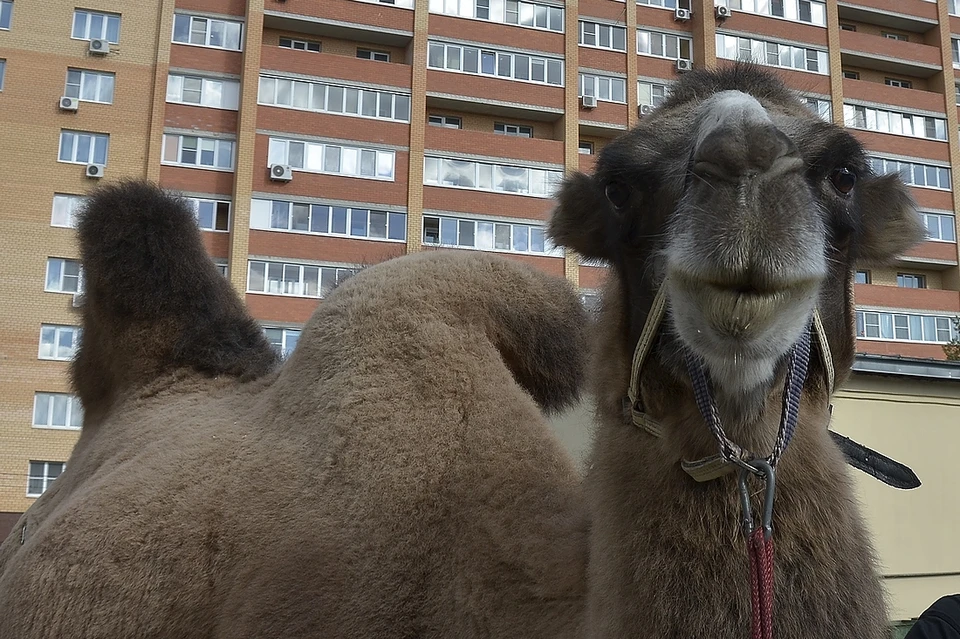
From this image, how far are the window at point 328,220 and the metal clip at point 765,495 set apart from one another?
31.1m

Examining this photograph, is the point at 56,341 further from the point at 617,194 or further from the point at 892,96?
the point at 892,96

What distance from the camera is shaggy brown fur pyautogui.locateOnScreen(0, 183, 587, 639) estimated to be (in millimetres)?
2768

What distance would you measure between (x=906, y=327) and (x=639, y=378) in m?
42.0

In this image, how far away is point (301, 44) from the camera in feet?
117

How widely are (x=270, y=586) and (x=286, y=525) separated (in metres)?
0.22

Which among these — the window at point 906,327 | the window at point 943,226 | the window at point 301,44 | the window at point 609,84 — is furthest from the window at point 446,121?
the window at point 943,226

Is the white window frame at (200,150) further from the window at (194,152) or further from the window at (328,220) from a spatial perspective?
the window at (328,220)

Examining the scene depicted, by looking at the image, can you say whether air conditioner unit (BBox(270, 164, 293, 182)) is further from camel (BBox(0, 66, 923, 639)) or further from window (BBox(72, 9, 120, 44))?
camel (BBox(0, 66, 923, 639))

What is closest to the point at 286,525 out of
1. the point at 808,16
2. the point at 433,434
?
the point at 433,434

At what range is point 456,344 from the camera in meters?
3.39

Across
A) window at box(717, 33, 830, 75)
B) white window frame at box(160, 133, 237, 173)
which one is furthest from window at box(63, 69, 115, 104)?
window at box(717, 33, 830, 75)

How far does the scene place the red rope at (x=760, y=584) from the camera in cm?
193

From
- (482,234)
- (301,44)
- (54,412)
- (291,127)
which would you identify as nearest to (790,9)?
(482,234)

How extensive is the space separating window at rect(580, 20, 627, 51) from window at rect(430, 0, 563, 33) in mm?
1235
